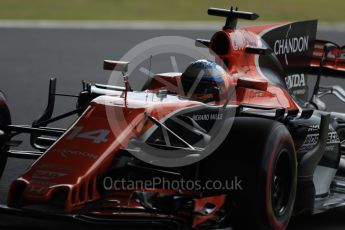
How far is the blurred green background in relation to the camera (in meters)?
20.5

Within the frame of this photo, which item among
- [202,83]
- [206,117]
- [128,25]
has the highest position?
[128,25]

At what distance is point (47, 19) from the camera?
1978cm

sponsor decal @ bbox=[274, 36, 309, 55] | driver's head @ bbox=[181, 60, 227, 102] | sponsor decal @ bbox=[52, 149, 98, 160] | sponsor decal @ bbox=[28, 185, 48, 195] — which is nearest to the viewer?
sponsor decal @ bbox=[28, 185, 48, 195]

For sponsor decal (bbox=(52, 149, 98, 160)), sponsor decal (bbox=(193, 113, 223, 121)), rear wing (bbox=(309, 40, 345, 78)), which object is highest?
rear wing (bbox=(309, 40, 345, 78))

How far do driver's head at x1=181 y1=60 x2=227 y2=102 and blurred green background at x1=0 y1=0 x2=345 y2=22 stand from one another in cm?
1322

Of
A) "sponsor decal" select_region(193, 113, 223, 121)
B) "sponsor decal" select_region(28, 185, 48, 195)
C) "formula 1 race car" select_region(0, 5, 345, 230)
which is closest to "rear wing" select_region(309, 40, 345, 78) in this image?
"formula 1 race car" select_region(0, 5, 345, 230)

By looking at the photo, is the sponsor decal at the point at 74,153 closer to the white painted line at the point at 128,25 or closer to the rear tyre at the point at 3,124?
the rear tyre at the point at 3,124

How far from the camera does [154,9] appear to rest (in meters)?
21.4

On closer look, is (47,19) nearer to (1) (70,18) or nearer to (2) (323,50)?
(1) (70,18)

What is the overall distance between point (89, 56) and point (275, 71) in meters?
8.65

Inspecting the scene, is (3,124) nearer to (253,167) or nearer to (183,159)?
(183,159)

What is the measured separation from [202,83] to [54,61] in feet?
29.1

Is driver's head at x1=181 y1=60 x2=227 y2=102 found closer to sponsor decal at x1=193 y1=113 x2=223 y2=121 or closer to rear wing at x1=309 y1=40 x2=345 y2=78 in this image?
sponsor decal at x1=193 y1=113 x2=223 y2=121

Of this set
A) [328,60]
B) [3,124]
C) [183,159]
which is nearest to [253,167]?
[183,159]
